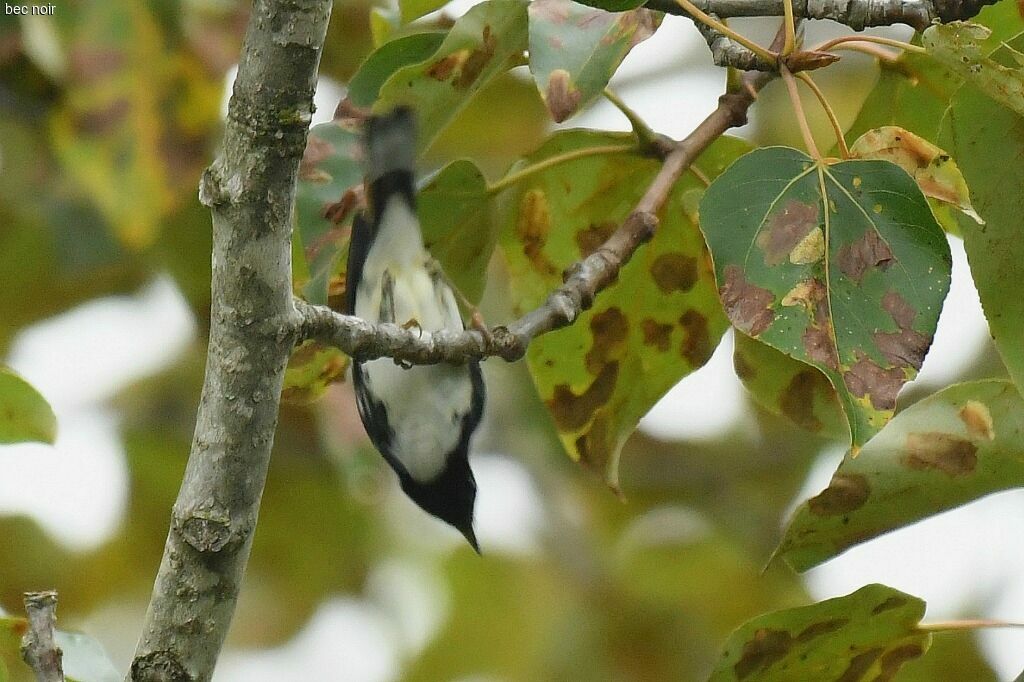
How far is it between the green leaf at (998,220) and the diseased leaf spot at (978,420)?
181mm

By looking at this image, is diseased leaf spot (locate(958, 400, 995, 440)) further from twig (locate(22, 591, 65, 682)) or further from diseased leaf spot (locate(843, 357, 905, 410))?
twig (locate(22, 591, 65, 682))

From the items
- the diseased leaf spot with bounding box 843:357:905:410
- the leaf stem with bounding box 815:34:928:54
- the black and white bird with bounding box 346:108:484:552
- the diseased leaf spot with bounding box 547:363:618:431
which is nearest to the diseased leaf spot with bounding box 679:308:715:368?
the diseased leaf spot with bounding box 547:363:618:431

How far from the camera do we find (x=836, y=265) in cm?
115

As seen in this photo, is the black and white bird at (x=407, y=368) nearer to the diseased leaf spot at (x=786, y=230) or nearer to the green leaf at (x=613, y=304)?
the green leaf at (x=613, y=304)

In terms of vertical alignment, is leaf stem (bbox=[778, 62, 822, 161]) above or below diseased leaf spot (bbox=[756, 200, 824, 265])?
above

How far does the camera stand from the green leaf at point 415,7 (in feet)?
4.81

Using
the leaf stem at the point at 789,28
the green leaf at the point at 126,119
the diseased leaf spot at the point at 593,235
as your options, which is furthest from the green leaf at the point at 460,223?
the green leaf at the point at 126,119

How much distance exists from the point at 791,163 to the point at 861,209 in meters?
0.10

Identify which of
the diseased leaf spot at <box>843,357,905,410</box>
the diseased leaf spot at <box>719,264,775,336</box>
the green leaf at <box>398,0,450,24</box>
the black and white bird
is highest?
the green leaf at <box>398,0,450,24</box>

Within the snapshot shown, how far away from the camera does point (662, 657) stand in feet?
12.7

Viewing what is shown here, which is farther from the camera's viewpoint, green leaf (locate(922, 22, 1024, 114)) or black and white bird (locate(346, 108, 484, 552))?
black and white bird (locate(346, 108, 484, 552))

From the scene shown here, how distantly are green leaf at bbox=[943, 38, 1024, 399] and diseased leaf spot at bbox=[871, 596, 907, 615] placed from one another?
13.9 inches

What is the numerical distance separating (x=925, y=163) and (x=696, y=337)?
0.52 metres

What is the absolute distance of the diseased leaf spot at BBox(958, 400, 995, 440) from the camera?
1.35 m
